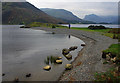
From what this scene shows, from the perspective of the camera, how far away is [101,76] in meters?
13.2

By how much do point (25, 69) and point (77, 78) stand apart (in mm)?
10009

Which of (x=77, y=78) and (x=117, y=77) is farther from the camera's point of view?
(x=77, y=78)

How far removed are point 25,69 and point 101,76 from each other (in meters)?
13.0

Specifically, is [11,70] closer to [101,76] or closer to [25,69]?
[25,69]

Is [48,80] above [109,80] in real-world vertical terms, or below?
below

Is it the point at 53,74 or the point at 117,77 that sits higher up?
the point at 117,77

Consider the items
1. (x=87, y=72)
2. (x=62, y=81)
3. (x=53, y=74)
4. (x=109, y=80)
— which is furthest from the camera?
(x=53, y=74)

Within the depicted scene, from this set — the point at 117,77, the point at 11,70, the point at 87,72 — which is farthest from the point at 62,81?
the point at 11,70

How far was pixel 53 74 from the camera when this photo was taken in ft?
54.6

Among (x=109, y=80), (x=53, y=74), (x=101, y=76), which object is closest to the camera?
(x=109, y=80)

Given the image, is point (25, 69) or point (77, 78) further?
point (25, 69)

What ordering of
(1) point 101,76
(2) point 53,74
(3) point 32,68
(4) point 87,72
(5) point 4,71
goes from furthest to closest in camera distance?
(3) point 32,68, (5) point 4,71, (2) point 53,74, (4) point 87,72, (1) point 101,76

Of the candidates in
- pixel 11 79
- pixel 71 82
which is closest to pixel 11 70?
pixel 11 79

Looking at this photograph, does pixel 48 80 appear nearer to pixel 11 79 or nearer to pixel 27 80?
pixel 27 80
